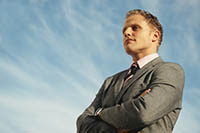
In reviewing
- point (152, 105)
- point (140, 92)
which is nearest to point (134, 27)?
point (140, 92)

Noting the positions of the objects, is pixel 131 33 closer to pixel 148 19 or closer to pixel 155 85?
pixel 148 19

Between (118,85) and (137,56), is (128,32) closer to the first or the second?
(137,56)

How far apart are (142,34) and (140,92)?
847mm

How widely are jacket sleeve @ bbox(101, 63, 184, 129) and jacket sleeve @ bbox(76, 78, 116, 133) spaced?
0.29ft

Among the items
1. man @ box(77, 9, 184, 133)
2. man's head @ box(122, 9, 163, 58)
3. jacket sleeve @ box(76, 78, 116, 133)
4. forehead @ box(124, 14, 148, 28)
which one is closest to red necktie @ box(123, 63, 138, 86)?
man @ box(77, 9, 184, 133)

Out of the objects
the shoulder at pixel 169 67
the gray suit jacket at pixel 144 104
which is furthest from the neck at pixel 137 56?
the shoulder at pixel 169 67

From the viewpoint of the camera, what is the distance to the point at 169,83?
307 centimetres

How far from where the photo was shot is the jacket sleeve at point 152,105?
2820 millimetres

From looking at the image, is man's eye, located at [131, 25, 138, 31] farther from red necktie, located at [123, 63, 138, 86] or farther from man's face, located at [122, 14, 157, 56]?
red necktie, located at [123, 63, 138, 86]

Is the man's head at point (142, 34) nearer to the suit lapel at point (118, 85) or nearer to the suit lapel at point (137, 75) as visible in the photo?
the suit lapel at point (137, 75)

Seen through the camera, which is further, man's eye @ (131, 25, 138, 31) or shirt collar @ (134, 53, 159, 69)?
man's eye @ (131, 25, 138, 31)

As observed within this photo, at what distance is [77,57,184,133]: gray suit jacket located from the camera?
2.85 m

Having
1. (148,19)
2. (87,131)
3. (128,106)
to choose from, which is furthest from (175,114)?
(148,19)

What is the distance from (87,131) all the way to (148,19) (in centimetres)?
159
